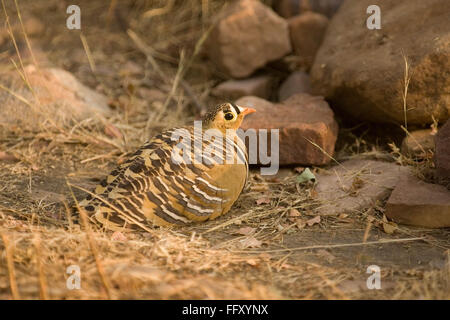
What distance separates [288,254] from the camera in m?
3.18

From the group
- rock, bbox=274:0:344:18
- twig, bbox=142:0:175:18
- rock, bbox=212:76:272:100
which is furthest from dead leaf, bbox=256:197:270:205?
twig, bbox=142:0:175:18

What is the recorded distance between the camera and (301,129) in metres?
4.32

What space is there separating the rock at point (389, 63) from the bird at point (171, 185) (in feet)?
4.70

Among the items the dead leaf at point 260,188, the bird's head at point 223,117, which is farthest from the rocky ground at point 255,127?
the bird's head at point 223,117

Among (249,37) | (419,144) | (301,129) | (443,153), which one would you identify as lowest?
(443,153)

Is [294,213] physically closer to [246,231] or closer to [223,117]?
[246,231]

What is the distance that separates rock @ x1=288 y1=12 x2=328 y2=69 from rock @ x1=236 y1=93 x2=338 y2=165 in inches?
52.4

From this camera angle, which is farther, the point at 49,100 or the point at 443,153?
the point at 49,100

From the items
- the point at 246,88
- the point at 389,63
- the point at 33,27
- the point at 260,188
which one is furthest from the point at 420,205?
the point at 33,27

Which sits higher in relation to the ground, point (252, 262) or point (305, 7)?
point (305, 7)

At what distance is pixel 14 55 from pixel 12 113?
162 centimetres

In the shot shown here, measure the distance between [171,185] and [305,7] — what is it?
361cm

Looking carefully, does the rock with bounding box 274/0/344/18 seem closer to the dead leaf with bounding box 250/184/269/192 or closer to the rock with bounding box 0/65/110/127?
the rock with bounding box 0/65/110/127

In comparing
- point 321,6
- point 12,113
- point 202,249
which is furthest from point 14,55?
point 202,249
